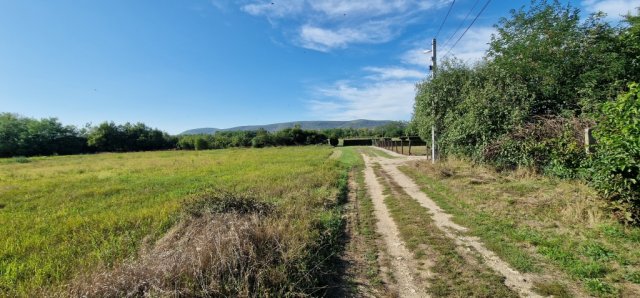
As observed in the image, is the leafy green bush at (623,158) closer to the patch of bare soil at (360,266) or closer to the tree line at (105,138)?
the patch of bare soil at (360,266)

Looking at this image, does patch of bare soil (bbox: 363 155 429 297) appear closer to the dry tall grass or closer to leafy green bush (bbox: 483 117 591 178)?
the dry tall grass

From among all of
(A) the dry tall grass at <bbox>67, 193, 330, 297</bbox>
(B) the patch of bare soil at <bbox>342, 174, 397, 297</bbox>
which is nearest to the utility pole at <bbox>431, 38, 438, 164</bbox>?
(B) the patch of bare soil at <bbox>342, 174, 397, 297</bbox>

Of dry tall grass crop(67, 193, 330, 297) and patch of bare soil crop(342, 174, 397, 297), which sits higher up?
dry tall grass crop(67, 193, 330, 297)

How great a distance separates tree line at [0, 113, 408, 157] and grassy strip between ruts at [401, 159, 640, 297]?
2766 inches

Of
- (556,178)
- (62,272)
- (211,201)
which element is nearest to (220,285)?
(62,272)

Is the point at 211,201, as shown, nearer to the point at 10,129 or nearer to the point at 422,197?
the point at 422,197

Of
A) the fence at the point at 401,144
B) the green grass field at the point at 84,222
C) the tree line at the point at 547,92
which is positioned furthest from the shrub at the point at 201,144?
the tree line at the point at 547,92

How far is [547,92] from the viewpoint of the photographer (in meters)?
11.7

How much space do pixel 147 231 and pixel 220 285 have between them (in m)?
4.18

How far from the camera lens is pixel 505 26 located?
1495 centimetres

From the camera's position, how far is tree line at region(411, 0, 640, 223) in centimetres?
877

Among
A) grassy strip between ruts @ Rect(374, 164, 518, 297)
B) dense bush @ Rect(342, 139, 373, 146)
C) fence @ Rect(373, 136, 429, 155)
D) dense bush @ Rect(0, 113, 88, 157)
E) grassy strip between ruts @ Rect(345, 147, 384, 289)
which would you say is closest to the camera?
grassy strip between ruts @ Rect(374, 164, 518, 297)

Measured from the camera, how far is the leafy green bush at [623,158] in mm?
5062

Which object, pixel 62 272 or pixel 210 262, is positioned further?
pixel 62 272
